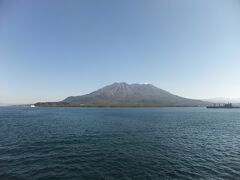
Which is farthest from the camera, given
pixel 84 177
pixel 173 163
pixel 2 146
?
pixel 2 146

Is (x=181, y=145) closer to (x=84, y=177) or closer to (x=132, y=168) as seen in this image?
(x=132, y=168)

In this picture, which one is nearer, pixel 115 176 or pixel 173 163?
pixel 115 176

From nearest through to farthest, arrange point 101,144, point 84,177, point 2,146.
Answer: point 84,177
point 2,146
point 101,144

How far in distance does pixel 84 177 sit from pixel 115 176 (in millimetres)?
3629

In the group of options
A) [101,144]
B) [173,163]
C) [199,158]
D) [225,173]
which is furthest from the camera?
[101,144]

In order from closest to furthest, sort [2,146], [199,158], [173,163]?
[173,163], [199,158], [2,146]

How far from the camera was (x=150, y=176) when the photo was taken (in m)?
21.2

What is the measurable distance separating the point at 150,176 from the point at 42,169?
1373 cm

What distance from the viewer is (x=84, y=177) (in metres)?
20.9

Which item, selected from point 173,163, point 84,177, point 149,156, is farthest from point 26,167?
point 173,163

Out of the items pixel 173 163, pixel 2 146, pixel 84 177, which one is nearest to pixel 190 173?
pixel 173 163

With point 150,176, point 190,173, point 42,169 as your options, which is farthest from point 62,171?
point 190,173

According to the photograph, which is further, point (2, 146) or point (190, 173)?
point (2, 146)

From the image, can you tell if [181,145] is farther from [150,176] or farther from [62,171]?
[62,171]
